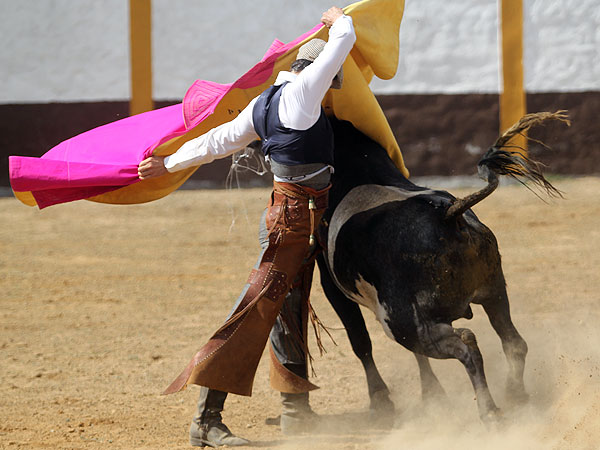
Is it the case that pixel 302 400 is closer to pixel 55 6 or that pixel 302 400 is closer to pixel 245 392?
pixel 245 392

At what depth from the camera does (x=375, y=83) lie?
438 inches

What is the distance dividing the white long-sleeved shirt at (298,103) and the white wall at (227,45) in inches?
300

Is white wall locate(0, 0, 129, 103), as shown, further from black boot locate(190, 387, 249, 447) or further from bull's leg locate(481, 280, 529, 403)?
bull's leg locate(481, 280, 529, 403)

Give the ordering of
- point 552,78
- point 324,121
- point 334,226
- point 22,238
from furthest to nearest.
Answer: point 552,78 < point 22,238 < point 334,226 < point 324,121

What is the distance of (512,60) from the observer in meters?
11.0

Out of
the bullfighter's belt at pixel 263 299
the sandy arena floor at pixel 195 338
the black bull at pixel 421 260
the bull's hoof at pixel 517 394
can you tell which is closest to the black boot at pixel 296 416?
the sandy arena floor at pixel 195 338

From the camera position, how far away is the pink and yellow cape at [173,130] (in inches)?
163

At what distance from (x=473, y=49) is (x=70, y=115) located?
529cm

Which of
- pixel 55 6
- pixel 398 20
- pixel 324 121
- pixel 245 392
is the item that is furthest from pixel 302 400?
pixel 55 6

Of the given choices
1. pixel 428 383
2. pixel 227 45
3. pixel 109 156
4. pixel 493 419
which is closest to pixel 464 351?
pixel 493 419

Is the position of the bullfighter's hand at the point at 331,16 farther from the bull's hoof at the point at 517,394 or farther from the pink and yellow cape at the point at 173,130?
the bull's hoof at the point at 517,394

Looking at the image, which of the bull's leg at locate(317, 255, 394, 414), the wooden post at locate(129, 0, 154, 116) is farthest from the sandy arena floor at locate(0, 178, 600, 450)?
the wooden post at locate(129, 0, 154, 116)

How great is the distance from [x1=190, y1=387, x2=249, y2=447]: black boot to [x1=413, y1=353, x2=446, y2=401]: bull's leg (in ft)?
3.13

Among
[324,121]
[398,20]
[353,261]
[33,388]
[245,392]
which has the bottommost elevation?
[33,388]
